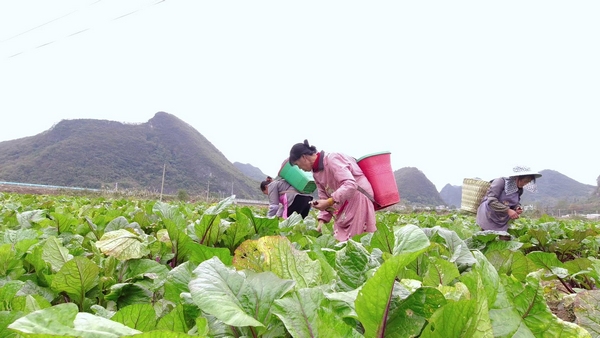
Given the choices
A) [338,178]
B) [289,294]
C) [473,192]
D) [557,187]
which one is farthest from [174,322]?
[557,187]

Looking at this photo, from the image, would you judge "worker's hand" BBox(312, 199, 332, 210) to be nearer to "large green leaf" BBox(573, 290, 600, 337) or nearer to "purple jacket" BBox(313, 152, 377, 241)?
"purple jacket" BBox(313, 152, 377, 241)

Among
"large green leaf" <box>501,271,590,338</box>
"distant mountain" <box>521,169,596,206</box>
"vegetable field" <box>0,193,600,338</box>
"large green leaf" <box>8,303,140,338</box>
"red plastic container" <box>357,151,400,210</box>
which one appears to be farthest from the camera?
"distant mountain" <box>521,169,596,206</box>

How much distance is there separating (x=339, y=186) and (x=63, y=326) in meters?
3.42

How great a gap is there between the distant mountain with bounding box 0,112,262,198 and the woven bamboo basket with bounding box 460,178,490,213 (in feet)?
179

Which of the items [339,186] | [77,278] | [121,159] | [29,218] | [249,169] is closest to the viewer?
[77,278]

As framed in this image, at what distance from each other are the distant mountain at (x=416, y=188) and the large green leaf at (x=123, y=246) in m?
81.6

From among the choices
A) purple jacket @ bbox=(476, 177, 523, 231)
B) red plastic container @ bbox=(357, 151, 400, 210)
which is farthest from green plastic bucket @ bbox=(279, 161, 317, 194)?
purple jacket @ bbox=(476, 177, 523, 231)

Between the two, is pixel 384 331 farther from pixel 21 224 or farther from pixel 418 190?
pixel 418 190

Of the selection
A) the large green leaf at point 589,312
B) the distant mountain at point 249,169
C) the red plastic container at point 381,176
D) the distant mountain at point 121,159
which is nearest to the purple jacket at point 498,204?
the red plastic container at point 381,176

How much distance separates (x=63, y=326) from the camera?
427mm

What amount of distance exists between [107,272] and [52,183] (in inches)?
2736

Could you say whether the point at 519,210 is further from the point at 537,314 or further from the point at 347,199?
the point at 537,314

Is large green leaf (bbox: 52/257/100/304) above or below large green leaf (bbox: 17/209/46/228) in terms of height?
above

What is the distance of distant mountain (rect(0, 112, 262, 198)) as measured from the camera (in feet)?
205
